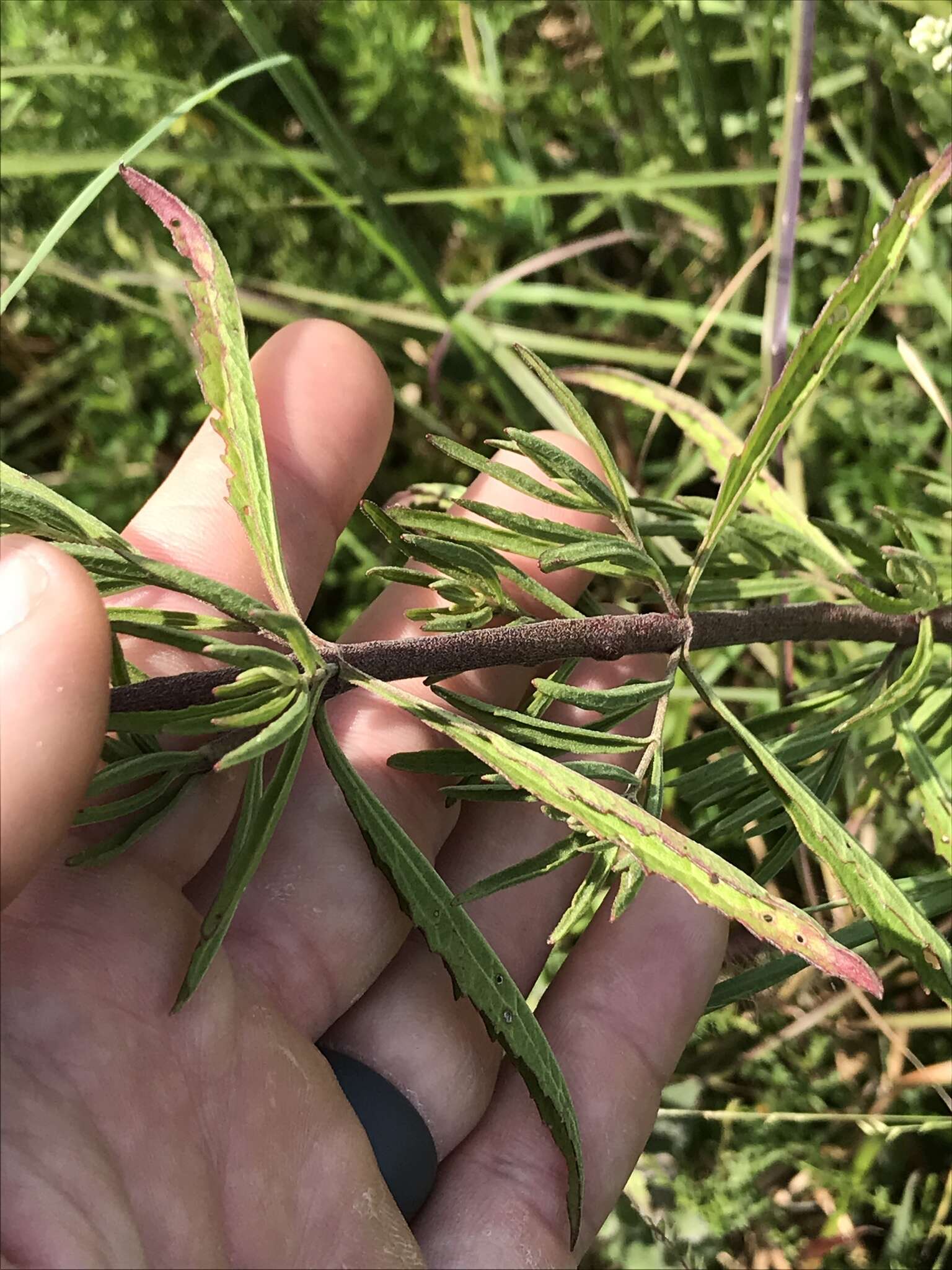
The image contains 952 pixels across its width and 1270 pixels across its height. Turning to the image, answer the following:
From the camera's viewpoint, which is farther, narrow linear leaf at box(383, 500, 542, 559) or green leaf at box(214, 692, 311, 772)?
narrow linear leaf at box(383, 500, 542, 559)

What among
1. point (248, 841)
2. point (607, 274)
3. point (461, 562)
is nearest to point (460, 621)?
point (461, 562)

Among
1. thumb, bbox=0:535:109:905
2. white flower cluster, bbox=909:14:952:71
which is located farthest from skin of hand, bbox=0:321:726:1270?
white flower cluster, bbox=909:14:952:71

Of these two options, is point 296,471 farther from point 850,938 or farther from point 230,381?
point 850,938

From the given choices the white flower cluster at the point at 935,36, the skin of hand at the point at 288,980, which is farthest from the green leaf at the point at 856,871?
the white flower cluster at the point at 935,36

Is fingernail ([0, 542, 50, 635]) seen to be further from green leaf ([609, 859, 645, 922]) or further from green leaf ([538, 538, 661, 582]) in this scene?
green leaf ([609, 859, 645, 922])

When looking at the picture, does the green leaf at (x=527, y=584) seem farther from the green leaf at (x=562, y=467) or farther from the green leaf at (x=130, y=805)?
the green leaf at (x=130, y=805)

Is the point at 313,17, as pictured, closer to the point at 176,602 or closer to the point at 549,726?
the point at 176,602
